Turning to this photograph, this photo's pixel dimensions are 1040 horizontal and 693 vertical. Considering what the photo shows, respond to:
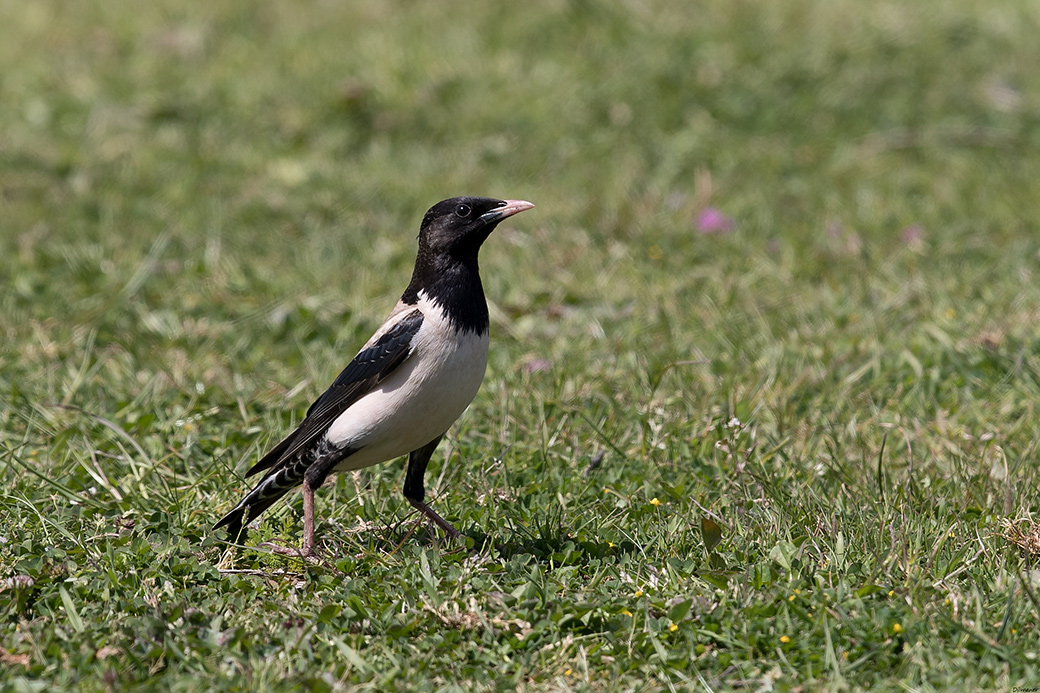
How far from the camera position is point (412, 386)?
459 centimetres

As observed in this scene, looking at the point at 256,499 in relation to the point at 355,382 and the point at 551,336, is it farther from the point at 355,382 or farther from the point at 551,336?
the point at 551,336

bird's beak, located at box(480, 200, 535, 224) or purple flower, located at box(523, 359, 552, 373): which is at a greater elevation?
bird's beak, located at box(480, 200, 535, 224)

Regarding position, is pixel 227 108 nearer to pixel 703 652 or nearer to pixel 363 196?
pixel 363 196

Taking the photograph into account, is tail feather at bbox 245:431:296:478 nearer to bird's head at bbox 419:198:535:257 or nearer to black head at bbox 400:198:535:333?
black head at bbox 400:198:535:333

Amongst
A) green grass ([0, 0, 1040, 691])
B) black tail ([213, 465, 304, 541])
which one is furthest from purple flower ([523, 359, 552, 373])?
black tail ([213, 465, 304, 541])

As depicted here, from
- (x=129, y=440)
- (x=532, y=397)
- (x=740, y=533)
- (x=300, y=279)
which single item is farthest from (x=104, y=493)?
(x=300, y=279)

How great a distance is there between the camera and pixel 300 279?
807cm

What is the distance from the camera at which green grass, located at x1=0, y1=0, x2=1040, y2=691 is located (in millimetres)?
3977

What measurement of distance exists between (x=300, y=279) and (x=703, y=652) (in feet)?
15.9

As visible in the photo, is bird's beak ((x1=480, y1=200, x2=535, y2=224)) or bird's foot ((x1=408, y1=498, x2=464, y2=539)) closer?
bird's foot ((x1=408, y1=498, x2=464, y2=539))

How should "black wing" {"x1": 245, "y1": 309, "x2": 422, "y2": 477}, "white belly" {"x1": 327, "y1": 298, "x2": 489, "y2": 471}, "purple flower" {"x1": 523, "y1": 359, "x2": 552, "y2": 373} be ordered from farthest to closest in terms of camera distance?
"purple flower" {"x1": 523, "y1": 359, "x2": 552, "y2": 373} < "black wing" {"x1": 245, "y1": 309, "x2": 422, "y2": 477} < "white belly" {"x1": 327, "y1": 298, "x2": 489, "y2": 471}

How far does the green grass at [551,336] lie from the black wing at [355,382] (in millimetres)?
356

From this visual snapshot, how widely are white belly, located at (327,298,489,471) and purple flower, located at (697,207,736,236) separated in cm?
453

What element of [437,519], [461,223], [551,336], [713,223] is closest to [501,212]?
[461,223]
